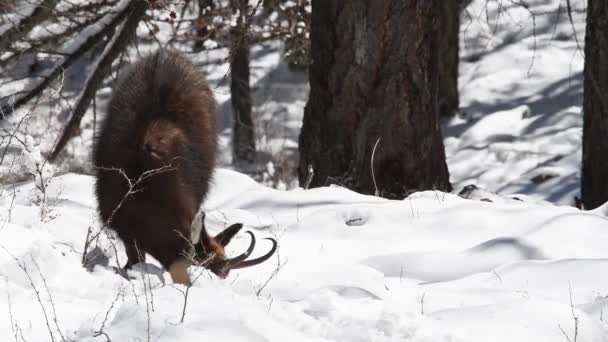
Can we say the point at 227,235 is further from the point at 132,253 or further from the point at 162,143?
the point at 162,143

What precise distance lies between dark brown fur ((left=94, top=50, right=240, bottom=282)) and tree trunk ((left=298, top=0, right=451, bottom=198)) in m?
1.01

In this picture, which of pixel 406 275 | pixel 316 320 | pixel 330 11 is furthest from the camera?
pixel 330 11

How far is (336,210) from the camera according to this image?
5.84 meters

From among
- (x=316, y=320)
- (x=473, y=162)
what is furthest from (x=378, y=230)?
(x=473, y=162)

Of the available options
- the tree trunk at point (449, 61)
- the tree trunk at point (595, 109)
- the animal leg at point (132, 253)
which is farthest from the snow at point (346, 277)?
the tree trunk at point (449, 61)

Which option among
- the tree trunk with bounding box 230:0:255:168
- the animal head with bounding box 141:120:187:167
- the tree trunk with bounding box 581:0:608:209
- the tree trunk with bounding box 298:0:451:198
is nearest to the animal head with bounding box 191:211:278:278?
the animal head with bounding box 141:120:187:167

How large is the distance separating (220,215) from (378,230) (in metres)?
1.20

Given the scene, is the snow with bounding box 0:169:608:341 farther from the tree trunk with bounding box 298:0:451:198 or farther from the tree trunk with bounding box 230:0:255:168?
the tree trunk with bounding box 230:0:255:168

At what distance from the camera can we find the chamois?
478 centimetres

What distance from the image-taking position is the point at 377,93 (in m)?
6.59

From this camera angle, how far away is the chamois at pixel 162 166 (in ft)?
15.7

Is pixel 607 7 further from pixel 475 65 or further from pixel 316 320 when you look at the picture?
pixel 475 65

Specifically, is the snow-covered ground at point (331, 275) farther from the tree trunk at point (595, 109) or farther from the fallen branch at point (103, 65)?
the tree trunk at point (595, 109)

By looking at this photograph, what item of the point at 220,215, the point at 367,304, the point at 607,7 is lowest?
the point at 220,215
